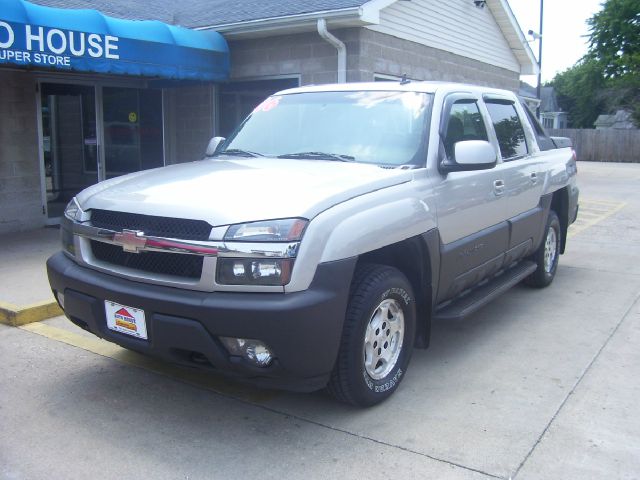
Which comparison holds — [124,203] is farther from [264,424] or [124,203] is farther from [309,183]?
[264,424]

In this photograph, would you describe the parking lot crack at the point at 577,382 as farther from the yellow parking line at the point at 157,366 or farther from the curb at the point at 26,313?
the curb at the point at 26,313

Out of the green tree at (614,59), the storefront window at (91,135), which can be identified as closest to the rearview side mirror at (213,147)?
the storefront window at (91,135)

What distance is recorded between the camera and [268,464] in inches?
131

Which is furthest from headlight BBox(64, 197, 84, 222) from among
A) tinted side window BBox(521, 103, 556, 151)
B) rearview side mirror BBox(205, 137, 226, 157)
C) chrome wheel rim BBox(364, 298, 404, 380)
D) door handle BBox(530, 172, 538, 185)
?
tinted side window BBox(521, 103, 556, 151)

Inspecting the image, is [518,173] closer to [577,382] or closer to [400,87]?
[400,87]

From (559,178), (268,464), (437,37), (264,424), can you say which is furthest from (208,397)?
(437,37)

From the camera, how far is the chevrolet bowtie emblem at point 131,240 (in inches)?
138

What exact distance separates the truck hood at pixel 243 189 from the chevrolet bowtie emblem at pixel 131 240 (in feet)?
0.42

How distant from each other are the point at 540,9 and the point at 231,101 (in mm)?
21859

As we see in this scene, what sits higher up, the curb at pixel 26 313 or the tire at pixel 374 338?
the tire at pixel 374 338

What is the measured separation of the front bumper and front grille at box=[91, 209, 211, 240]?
29 cm

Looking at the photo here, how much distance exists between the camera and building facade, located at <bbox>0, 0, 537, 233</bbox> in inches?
342

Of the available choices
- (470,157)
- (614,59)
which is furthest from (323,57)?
(614,59)

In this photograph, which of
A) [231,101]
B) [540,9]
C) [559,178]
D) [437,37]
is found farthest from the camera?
[540,9]
